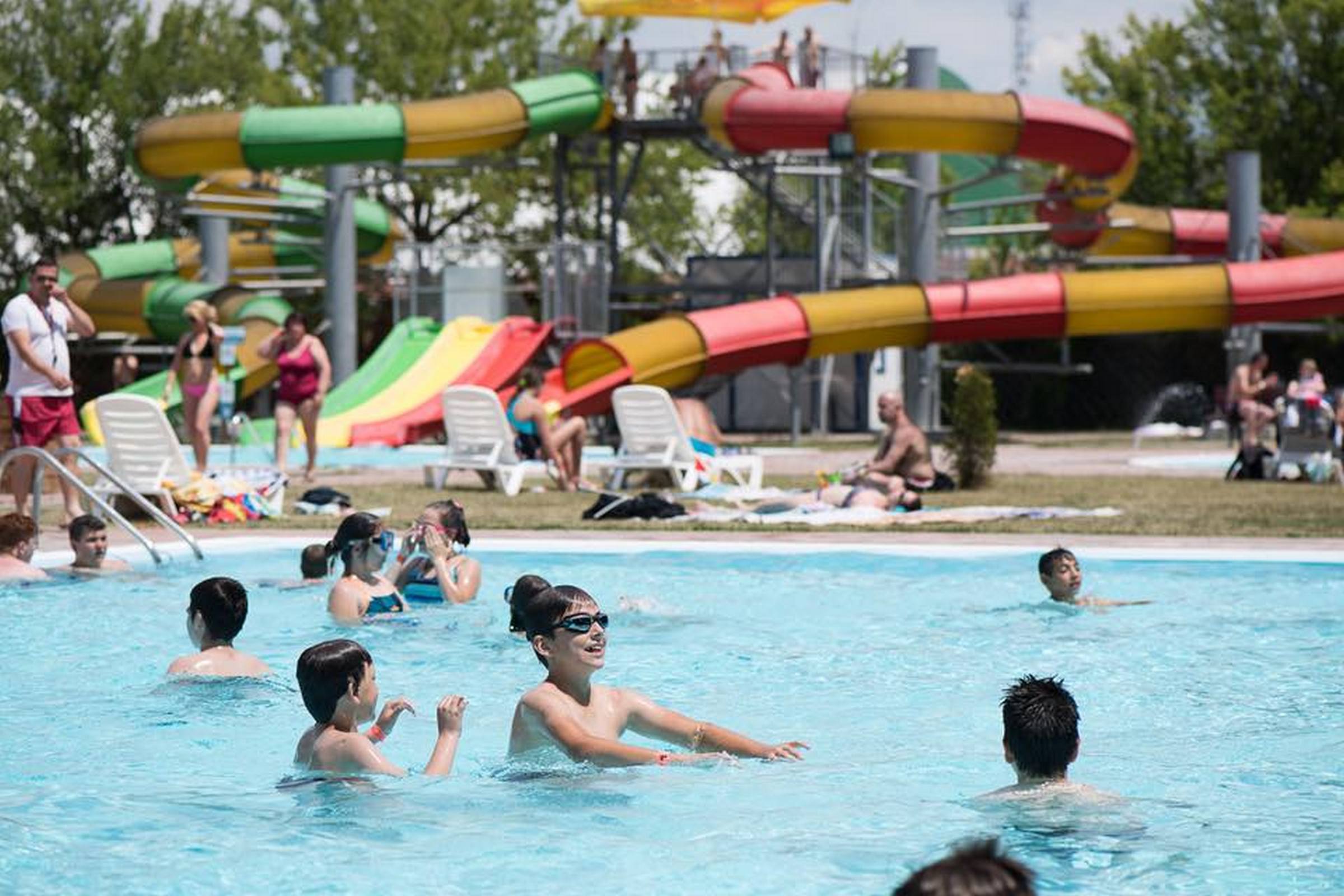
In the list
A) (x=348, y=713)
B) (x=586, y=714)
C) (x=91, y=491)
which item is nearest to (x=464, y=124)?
(x=91, y=491)

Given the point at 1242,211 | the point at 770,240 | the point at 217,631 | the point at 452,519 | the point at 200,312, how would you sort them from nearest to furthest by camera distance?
the point at 217,631 → the point at 452,519 → the point at 200,312 → the point at 770,240 → the point at 1242,211

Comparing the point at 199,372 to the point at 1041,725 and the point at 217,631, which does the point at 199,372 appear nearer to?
the point at 217,631

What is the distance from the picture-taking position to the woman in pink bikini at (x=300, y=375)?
665 inches

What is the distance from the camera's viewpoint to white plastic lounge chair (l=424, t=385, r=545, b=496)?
53.1 feet

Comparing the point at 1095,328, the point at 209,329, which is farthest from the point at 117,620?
the point at 1095,328

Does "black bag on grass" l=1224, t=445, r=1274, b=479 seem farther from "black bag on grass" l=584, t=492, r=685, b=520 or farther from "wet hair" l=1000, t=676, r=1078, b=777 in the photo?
"wet hair" l=1000, t=676, r=1078, b=777

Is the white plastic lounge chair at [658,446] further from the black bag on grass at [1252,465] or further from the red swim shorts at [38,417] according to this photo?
the red swim shorts at [38,417]

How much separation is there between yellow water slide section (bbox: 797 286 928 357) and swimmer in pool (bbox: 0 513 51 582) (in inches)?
516

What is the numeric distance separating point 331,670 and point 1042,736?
1944mm

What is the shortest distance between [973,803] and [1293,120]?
35290 millimetres

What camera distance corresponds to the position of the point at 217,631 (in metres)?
7.36

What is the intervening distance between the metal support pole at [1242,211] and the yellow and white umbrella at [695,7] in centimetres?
579

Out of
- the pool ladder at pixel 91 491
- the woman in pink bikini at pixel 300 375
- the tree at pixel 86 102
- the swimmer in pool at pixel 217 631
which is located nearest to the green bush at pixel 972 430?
the woman in pink bikini at pixel 300 375

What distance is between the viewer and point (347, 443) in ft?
72.5
